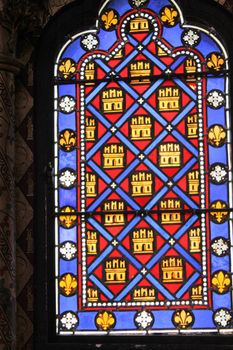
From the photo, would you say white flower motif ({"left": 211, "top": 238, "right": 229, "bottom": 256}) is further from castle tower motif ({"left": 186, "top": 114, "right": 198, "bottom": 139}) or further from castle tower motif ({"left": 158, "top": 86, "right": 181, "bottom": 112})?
castle tower motif ({"left": 158, "top": 86, "right": 181, "bottom": 112})

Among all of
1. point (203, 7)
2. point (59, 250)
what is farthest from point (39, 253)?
point (203, 7)

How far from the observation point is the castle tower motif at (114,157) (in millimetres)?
8148

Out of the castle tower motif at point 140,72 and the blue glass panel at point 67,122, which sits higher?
the castle tower motif at point 140,72

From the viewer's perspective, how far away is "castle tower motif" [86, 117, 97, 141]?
27.0ft

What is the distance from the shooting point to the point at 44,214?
8.11 meters

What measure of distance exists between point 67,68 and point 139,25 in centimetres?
60

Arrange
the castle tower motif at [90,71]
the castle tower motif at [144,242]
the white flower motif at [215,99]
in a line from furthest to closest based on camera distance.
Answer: the castle tower motif at [90,71] → the white flower motif at [215,99] → the castle tower motif at [144,242]

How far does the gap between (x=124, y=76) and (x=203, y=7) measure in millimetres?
745

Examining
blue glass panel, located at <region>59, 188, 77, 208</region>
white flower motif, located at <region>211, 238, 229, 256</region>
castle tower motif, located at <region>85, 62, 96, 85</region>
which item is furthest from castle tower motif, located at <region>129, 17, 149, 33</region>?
white flower motif, located at <region>211, 238, 229, 256</region>

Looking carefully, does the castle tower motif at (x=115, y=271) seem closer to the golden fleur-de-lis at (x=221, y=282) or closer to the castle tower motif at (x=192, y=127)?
the golden fleur-de-lis at (x=221, y=282)

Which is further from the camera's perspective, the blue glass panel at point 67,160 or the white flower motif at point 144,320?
the blue glass panel at point 67,160

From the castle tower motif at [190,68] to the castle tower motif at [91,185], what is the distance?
3.18 feet

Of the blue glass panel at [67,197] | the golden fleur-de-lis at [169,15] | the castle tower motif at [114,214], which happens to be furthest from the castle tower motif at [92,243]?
the golden fleur-de-lis at [169,15]

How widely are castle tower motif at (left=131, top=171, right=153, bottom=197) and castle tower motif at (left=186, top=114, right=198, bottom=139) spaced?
15.5 inches
